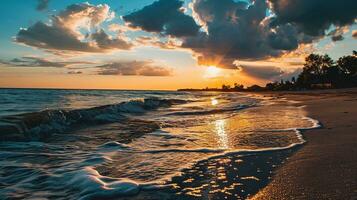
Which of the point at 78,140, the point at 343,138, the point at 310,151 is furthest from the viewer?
the point at 78,140

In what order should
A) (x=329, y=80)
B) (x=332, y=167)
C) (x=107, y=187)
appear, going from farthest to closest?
(x=329, y=80) < (x=332, y=167) < (x=107, y=187)

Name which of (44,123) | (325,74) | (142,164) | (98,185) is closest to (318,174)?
(142,164)

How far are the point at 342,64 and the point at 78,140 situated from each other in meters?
90.9

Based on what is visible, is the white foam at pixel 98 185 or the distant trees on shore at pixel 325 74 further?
the distant trees on shore at pixel 325 74

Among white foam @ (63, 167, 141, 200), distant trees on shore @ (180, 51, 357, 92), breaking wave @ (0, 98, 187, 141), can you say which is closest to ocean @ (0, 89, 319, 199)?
white foam @ (63, 167, 141, 200)

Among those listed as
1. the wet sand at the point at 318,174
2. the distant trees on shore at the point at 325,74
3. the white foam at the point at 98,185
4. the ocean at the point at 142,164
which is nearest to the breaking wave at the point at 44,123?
the ocean at the point at 142,164

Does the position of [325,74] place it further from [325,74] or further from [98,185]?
[98,185]

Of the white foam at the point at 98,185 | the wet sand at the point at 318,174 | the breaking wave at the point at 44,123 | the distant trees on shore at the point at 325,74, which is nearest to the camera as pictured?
the wet sand at the point at 318,174

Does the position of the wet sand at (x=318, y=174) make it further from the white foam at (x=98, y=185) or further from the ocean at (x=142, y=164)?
the white foam at (x=98, y=185)

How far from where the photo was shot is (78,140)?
884 centimetres

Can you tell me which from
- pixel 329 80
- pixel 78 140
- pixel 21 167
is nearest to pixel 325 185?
pixel 21 167

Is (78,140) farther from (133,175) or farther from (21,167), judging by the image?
(133,175)

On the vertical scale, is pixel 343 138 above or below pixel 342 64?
below

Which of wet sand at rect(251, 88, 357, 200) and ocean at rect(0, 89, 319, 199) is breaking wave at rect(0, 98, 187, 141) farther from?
wet sand at rect(251, 88, 357, 200)
